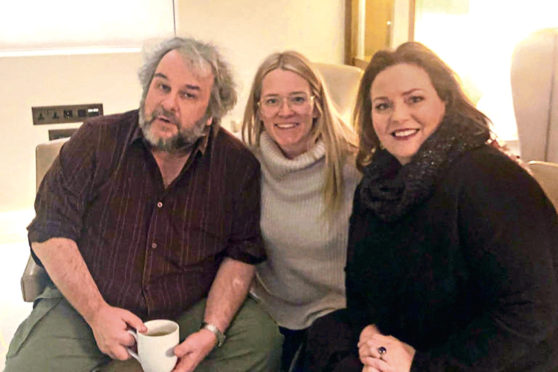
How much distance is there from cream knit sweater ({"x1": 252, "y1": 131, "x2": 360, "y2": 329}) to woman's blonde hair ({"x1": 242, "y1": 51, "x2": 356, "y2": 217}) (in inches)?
1.1

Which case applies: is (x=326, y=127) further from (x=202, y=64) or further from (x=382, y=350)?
(x=382, y=350)

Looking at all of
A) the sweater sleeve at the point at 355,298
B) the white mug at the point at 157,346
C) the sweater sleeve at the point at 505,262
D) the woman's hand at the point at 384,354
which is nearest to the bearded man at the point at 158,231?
the white mug at the point at 157,346

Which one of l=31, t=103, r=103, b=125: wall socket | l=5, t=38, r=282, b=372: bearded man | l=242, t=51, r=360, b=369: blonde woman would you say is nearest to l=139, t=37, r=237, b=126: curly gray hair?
l=5, t=38, r=282, b=372: bearded man

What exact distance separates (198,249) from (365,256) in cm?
50

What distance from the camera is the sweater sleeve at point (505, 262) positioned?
1.08 m

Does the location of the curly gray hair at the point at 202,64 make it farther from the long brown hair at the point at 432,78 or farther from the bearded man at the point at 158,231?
the long brown hair at the point at 432,78

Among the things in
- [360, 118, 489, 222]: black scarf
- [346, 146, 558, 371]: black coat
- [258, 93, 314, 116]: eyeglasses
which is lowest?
[346, 146, 558, 371]: black coat

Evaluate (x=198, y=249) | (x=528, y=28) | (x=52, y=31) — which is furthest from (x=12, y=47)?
(x=528, y=28)

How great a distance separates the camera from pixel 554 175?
1.34 m

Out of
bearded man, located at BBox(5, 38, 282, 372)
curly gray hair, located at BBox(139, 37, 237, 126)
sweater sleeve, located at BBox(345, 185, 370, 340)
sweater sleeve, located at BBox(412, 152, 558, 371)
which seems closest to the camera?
sweater sleeve, located at BBox(412, 152, 558, 371)

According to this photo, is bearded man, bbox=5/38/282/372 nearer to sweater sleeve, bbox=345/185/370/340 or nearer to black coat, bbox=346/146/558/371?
sweater sleeve, bbox=345/185/370/340

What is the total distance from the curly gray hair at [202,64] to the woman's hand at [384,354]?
79 centimetres

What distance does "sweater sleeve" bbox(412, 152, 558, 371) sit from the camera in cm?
108

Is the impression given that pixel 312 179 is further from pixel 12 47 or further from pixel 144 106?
pixel 12 47
